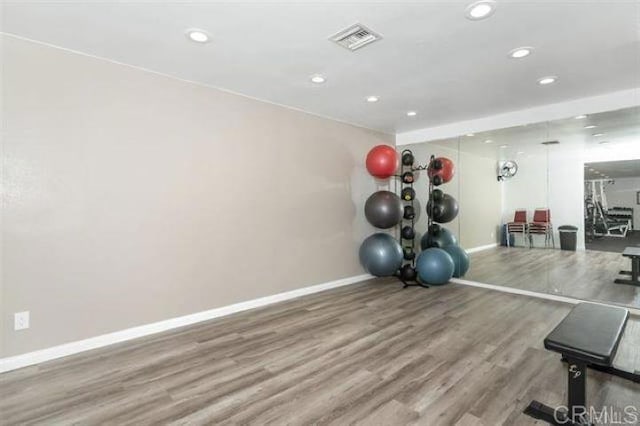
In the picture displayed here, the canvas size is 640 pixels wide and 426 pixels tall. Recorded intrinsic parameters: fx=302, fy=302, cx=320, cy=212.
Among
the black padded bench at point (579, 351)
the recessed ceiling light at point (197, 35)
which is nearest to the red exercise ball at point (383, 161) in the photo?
the recessed ceiling light at point (197, 35)

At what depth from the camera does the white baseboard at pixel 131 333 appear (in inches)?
97.1

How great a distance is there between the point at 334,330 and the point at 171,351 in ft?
5.10

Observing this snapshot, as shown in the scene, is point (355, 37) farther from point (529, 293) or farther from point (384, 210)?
point (529, 293)

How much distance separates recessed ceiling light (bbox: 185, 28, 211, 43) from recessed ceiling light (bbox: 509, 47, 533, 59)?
2606 mm

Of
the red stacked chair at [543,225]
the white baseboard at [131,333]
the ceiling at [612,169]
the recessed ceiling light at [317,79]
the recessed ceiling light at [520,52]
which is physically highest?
the recessed ceiling light at [317,79]

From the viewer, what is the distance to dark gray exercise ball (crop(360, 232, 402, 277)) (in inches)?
182

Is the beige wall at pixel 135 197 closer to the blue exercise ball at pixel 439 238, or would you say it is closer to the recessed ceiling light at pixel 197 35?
the recessed ceiling light at pixel 197 35

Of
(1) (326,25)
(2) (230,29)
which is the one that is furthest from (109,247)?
(1) (326,25)

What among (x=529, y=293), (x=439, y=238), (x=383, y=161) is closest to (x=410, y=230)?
(x=439, y=238)

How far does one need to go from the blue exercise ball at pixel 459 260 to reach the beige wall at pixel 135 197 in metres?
2.31

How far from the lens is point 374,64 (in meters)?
2.89

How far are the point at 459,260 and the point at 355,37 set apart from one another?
151 inches

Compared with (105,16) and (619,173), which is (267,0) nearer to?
(105,16)

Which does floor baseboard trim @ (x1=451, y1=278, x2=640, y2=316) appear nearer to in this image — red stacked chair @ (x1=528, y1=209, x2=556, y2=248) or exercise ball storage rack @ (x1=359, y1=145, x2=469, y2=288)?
exercise ball storage rack @ (x1=359, y1=145, x2=469, y2=288)
